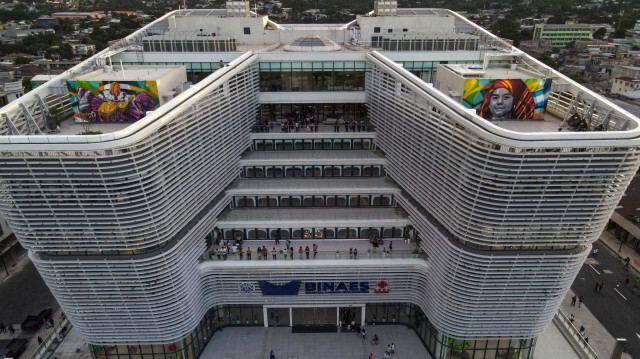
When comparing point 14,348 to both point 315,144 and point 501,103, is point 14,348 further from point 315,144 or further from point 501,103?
point 501,103

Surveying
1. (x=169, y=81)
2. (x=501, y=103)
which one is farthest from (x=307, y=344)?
(x=501, y=103)

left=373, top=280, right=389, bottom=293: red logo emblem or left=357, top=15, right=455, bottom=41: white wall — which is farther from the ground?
left=357, top=15, right=455, bottom=41: white wall

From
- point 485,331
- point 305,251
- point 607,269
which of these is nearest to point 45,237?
point 305,251

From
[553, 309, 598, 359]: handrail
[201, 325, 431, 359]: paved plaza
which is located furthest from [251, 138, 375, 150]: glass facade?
[553, 309, 598, 359]: handrail

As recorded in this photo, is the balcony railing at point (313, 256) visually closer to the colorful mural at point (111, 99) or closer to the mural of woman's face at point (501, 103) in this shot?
the mural of woman's face at point (501, 103)

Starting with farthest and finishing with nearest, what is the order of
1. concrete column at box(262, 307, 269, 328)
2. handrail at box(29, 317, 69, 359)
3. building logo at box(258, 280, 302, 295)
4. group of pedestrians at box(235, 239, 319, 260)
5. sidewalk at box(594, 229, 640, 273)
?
sidewalk at box(594, 229, 640, 273) → concrete column at box(262, 307, 269, 328) → building logo at box(258, 280, 302, 295) → handrail at box(29, 317, 69, 359) → group of pedestrians at box(235, 239, 319, 260)

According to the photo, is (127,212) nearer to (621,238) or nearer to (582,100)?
(582,100)

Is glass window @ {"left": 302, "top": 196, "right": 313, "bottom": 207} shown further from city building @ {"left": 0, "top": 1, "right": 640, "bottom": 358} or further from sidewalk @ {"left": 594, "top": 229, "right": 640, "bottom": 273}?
sidewalk @ {"left": 594, "top": 229, "right": 640, "bottom": 273}
